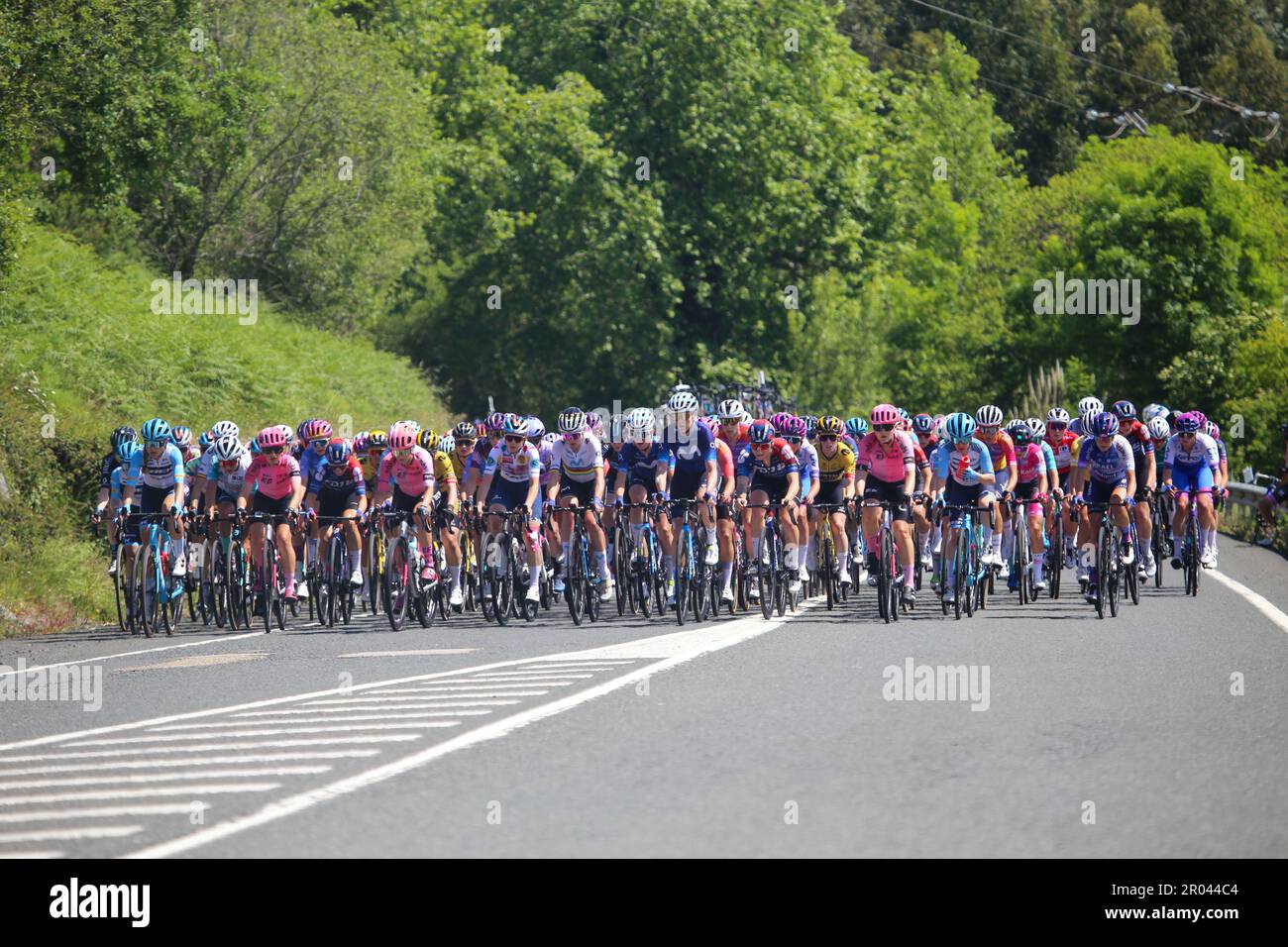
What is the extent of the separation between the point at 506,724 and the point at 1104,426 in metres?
9.90

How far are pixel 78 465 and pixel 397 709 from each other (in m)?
12.7

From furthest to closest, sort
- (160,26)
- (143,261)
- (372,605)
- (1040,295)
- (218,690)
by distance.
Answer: (1040,295), (143,261), (160,26), (372,605), (218,690)

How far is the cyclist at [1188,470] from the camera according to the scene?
67.2ft

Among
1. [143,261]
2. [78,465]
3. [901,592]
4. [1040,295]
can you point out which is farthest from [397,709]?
[1040,295]

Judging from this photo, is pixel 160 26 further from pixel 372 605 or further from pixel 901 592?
pixel 901 592

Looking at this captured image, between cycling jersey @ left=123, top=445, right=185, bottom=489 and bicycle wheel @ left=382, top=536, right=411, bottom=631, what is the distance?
2.46 metres

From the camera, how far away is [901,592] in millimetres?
18453

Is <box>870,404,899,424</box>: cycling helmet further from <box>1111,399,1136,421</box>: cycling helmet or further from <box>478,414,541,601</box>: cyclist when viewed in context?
<box>1111,399,1136,421</box>: cycling helmet

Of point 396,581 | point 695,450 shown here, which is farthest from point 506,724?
point 695,450

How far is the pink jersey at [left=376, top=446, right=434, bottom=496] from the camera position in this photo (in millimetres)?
19219

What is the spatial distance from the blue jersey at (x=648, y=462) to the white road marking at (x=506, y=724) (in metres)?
1.80

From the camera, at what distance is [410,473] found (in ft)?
63.9

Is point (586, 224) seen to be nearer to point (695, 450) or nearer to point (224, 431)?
point (224, 431)

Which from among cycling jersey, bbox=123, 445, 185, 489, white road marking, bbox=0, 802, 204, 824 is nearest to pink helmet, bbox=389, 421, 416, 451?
cycling jersey, bbox=123, 445, 185, 489
